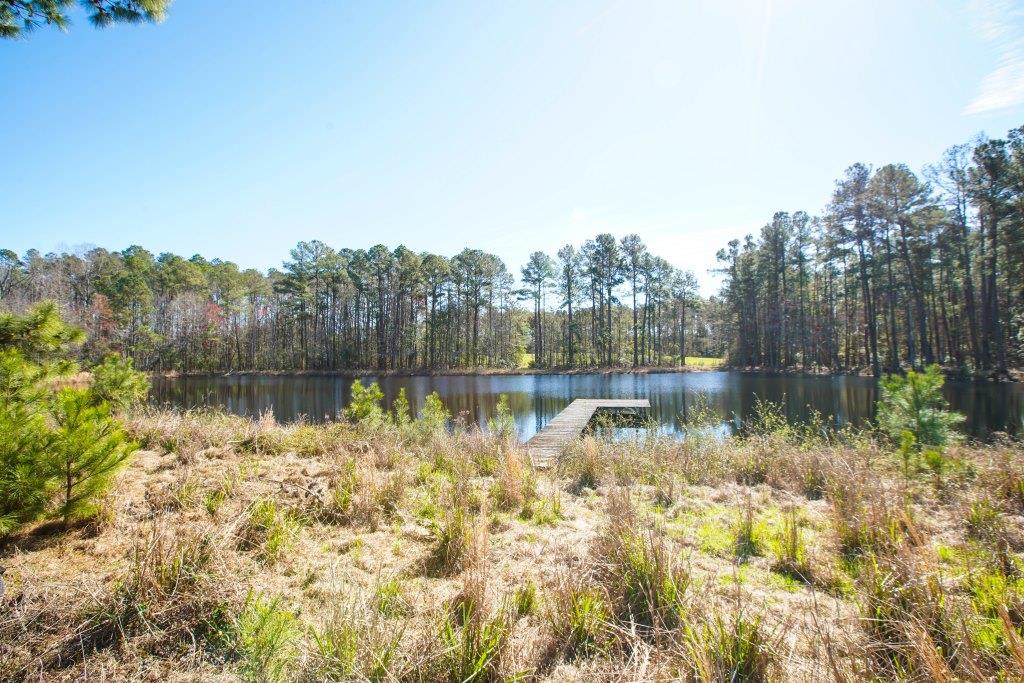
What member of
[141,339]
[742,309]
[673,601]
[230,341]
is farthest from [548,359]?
[673,601]

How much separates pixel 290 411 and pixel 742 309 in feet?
142

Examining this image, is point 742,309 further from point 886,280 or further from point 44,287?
point 44,287

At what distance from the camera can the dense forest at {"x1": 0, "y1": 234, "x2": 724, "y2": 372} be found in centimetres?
4409

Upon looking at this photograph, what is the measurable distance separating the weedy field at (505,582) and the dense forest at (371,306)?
40035 mm

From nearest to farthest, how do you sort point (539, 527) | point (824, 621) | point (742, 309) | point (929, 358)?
point (824, 621) → point (539, 527) → point (929, 358) → point (742, 309)

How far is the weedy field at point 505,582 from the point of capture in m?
2.01

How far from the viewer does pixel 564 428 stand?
1252cm

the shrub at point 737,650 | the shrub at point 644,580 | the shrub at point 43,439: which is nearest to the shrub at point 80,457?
the shrub at point 43,439

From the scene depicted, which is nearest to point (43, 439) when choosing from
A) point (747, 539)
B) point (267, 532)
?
point (267, 532)

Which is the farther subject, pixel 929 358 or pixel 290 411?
pixel 929 358

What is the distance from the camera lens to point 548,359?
47375mm

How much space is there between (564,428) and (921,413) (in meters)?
7.77

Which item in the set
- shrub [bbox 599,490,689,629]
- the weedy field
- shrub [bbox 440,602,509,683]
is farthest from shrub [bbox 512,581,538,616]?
shrub [bbox 599,490,689,629]

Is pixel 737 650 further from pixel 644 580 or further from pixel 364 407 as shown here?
pixel 364 407
